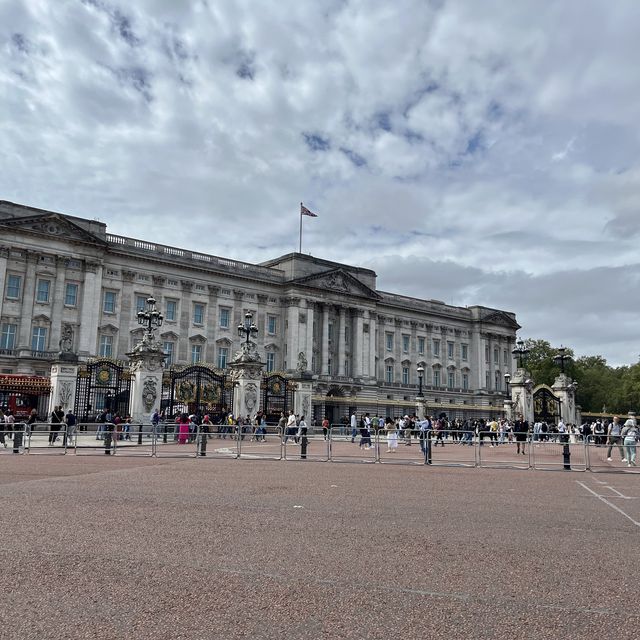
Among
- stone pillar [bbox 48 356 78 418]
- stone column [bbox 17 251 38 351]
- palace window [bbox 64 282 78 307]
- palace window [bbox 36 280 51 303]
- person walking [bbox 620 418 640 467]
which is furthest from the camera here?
palace window [bbox 64 282 78 307]

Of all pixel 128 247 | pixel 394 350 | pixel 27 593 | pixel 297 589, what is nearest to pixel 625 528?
pixel 297 589

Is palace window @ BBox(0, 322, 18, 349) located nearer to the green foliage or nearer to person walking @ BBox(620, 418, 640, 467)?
person walking @ BBox(620, 418, 640, 467)

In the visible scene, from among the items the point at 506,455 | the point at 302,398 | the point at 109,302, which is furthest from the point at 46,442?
the point at 109,302

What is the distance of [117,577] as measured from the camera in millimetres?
6211

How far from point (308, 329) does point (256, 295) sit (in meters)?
6.94

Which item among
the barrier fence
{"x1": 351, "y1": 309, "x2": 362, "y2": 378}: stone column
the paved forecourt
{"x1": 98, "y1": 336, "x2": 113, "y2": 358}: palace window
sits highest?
{"x1": 351, "y1": 309, "x2": 362, "y2": 378}: stone column

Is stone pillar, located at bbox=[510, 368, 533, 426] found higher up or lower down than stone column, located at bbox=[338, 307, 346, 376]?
lower down

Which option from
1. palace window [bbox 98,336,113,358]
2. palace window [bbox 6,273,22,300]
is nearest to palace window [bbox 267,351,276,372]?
palace window [bbox 98,336,113,358]


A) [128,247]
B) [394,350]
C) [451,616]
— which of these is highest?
[128,247]

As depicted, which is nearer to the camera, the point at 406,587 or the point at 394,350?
the point at 406,587

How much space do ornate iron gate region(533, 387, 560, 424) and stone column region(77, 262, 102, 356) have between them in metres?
37.4

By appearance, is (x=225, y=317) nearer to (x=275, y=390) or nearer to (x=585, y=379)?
(x=275, y=390)

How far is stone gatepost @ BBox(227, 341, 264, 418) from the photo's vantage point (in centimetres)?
3522

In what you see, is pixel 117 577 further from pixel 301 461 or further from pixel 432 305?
pixel 432 305
